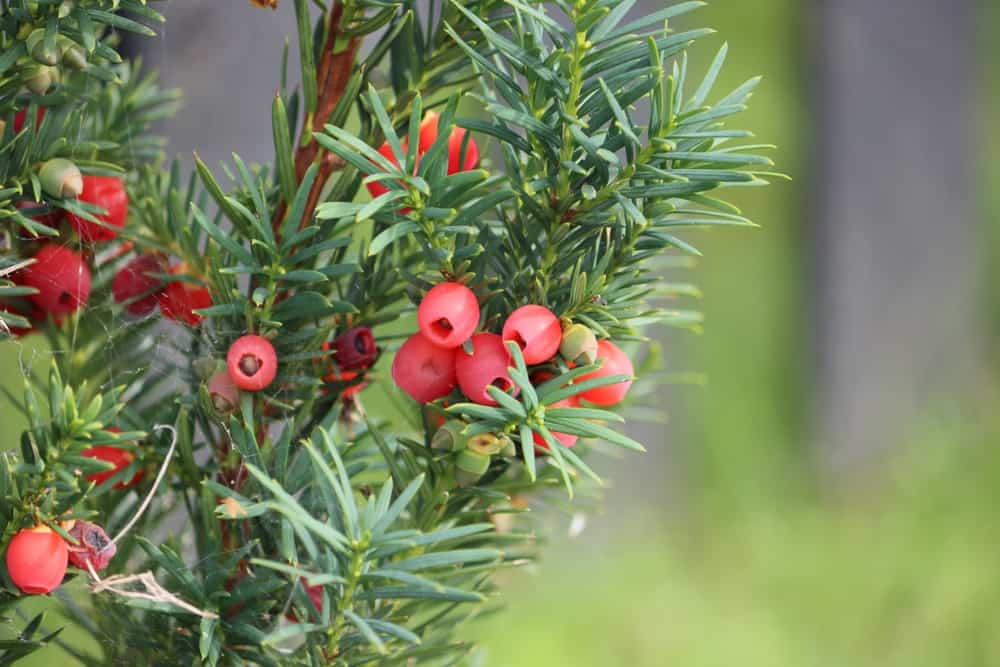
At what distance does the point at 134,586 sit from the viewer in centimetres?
29

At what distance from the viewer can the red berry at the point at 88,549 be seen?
0.27m

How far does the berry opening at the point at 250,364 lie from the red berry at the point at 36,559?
0.20 ft

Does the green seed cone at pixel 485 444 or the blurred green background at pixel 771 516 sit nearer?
the green seed cone at pixel 485 444

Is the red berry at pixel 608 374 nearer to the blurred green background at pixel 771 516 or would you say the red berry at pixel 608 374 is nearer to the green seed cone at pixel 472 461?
the green seed cone at pixel 472 461

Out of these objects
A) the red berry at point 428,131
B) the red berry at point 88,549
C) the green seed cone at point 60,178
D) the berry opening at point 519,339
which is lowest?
the red berry at point 88,549

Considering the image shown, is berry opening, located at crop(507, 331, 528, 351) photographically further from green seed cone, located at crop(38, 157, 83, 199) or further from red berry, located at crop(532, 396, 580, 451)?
green seed cone, located at crop(38, 157, 83, 199)

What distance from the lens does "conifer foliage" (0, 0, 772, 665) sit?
0.83 ft

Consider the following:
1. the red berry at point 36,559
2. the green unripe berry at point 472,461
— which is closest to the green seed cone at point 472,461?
the green unripe berry at point 472,461

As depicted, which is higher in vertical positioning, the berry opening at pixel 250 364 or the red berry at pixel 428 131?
the red berry at pixel 428 131

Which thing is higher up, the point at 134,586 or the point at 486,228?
the point at 486,228

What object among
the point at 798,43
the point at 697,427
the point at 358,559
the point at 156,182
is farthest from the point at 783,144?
the point at 358,559

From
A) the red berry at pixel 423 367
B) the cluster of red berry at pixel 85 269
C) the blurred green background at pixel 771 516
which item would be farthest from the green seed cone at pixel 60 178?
the blurred green background at pixel 771 516

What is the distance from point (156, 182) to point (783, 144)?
1459 mm

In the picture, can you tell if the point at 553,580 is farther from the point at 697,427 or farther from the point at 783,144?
the point at 783,144
